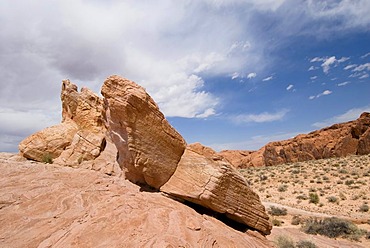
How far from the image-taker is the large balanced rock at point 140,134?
7.18 metres

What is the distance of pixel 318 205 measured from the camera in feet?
68.4

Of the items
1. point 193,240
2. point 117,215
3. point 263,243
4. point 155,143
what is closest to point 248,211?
point 263,243

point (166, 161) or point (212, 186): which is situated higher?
point (166, 161)

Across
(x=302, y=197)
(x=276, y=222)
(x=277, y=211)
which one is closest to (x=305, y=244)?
(x=276, y=222)

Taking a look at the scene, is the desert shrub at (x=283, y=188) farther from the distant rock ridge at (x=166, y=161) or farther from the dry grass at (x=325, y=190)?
the distant rock ridge at (x=166, y=161)

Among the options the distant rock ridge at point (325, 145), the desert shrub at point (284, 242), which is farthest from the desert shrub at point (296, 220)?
the distant rock ridge at point (325, 145)

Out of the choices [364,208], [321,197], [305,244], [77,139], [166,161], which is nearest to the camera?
[166,161]

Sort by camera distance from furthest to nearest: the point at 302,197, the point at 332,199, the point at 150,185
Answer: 1. the point at 302,197
2. the point at 332,199
3. the point at 150,185

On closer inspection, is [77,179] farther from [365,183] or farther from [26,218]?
[365,183]

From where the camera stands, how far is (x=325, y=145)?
182 ft

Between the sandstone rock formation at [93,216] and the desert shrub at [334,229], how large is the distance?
7.67 meters

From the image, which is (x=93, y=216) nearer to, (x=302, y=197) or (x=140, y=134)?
(x=140, y=134)

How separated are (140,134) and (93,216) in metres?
2.37

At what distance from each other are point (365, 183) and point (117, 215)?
85.5ft
